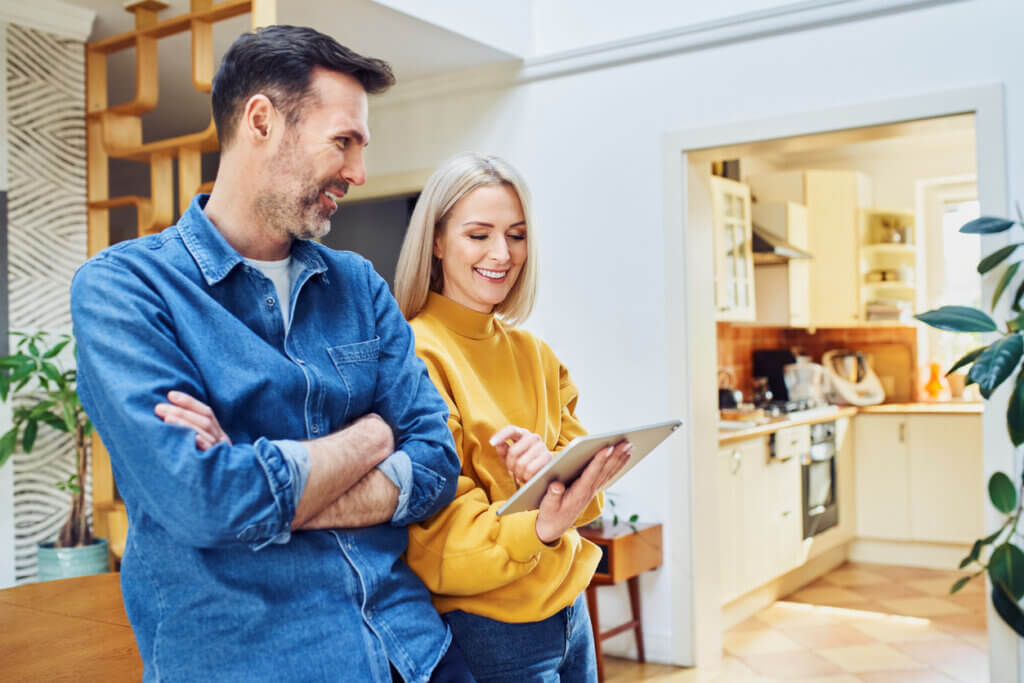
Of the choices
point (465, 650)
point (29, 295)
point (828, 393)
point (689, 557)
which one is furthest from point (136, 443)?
point (828, 393)

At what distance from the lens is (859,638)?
15.4 ft

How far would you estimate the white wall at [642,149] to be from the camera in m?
3.67

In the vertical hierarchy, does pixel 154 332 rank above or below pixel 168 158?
below

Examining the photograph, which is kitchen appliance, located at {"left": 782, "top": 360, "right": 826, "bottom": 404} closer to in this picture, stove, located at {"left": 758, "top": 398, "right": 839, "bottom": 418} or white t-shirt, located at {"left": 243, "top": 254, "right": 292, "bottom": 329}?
stove, located at {"left": 758, "top": 398, "right": 839, "bottom": 418}

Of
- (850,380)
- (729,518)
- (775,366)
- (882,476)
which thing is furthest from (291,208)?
(850,380)

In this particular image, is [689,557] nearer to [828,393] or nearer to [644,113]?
[644,113]

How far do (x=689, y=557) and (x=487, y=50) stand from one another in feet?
7.91

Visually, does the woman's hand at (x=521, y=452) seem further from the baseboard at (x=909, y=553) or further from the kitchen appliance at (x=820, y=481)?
the baseboard at (x=909, y=553)

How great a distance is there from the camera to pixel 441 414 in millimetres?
1385

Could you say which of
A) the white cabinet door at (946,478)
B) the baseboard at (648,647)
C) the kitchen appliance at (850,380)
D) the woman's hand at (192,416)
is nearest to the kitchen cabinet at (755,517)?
the baseboard at (648,647)

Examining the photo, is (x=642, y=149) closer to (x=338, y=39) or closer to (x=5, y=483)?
(x=338, y=39)

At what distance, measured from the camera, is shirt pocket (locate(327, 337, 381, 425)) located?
1.31 m

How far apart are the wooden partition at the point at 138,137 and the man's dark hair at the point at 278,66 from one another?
1.96 meters

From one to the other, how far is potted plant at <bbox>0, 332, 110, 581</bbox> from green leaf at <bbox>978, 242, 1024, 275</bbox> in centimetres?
321
